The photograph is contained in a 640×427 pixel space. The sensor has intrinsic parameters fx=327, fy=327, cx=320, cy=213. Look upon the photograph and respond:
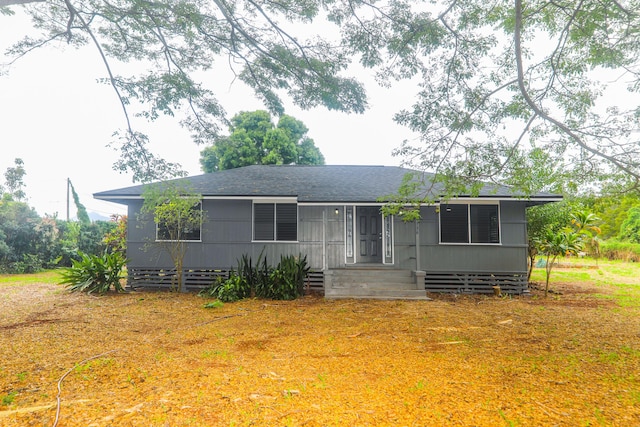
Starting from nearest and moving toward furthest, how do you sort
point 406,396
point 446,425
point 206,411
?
point 446,425 → point 206,411 → point 406,396

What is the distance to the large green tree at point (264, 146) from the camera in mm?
23141

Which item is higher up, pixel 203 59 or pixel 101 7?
pixel 101 7

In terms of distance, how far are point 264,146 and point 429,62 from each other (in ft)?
58.6

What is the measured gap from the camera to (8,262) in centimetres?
1464

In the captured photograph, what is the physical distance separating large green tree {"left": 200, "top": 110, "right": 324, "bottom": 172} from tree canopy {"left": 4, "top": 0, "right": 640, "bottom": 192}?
47.1 feet

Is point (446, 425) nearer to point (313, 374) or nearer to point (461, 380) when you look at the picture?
point (461, 380)

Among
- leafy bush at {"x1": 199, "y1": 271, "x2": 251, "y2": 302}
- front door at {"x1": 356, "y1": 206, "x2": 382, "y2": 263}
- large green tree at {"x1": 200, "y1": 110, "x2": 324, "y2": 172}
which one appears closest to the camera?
leafy bush at {"x1": 199, "y1": 271, "x2": 251, "y2": 302}

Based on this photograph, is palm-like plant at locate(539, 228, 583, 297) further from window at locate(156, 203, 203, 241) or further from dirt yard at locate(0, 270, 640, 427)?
window at locate(156, 203, 203, 241)

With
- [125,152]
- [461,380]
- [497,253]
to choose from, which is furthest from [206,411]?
[497,253]

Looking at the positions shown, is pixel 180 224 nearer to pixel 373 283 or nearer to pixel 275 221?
pixel 275 221

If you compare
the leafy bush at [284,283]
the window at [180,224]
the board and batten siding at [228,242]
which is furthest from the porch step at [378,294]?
the window at [180,224]

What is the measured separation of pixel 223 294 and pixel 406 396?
6.12 m

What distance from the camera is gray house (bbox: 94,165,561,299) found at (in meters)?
9.76

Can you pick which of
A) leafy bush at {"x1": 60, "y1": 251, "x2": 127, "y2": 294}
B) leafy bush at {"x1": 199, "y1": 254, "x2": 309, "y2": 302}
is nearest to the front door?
leafy bush at {"x1": 199, "y1": 254, "x2": 309, "y2": 302}
